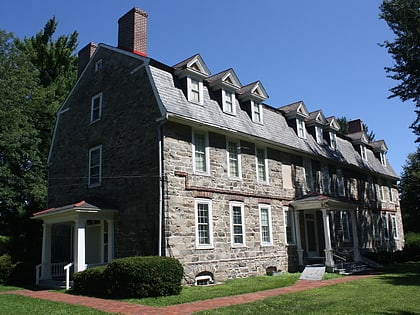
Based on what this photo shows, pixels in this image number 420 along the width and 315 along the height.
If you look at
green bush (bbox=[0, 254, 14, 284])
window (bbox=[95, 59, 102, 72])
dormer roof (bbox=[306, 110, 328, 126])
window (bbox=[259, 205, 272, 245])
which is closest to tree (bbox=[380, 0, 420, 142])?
dormer roof (bbox=[306, 110, 328, 126])

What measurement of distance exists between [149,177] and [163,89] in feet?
11.3

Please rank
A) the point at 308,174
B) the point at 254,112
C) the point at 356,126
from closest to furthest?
the point at 254,112
the point at 308,174
the point at 356,126

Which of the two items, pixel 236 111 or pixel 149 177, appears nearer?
pixel 149 177

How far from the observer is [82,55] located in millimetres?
21281

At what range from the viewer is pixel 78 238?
14789 mm

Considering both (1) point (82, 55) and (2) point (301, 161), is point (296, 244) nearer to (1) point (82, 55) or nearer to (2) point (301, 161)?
(2) point (301, 161)

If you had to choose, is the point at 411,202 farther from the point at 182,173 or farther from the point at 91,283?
the point at 91,283

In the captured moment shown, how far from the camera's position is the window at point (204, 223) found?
1535cm

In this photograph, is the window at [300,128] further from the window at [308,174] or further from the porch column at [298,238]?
the porch column at [298,238]

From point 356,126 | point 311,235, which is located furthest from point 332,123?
point 356,126

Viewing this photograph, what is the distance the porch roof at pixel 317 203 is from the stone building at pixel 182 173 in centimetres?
6

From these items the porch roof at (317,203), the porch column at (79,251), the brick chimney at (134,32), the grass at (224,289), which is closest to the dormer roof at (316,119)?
the porch roof at (317,203)

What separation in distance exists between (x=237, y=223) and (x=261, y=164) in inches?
136

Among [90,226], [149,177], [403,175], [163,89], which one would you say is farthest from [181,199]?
[403,175]
